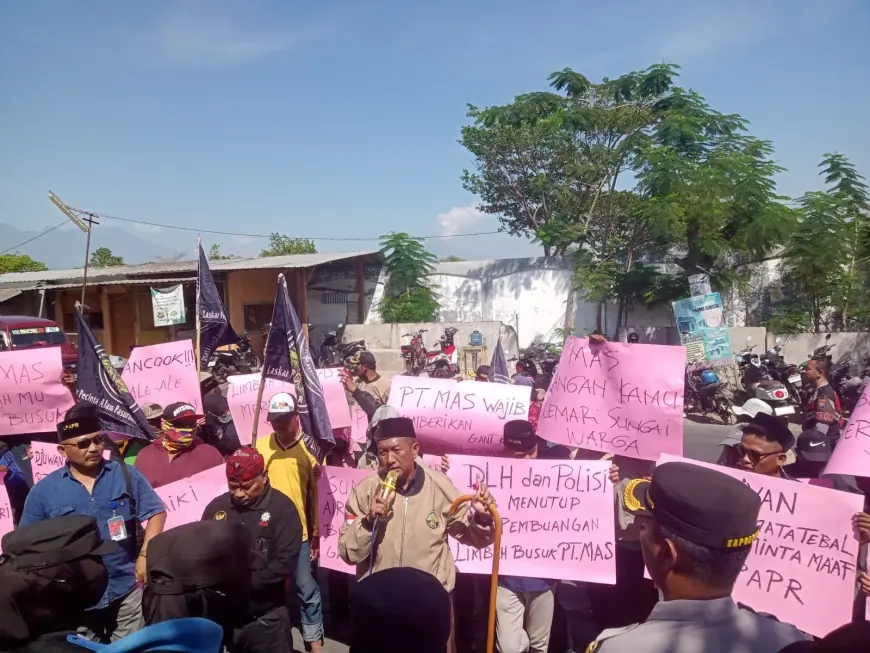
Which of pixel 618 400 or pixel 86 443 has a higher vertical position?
pixel 618 400

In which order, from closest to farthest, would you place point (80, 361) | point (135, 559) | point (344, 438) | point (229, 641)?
1. point (229, 641)
2. point (135, 559)
3. point (80, 361)
4. point (344, 438)

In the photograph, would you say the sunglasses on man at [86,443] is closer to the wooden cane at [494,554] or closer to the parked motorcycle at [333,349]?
the wooden cane at [494,554]

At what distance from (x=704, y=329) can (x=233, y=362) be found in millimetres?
11088

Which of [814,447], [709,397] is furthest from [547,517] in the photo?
[709,397]

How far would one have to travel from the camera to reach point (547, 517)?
3811mm

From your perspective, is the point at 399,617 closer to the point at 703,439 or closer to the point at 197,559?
the point at 197,559

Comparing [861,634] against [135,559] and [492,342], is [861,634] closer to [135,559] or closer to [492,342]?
[135,559]

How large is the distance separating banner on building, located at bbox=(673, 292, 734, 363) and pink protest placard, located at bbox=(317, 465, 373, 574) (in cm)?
1017

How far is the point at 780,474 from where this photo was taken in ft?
11.3

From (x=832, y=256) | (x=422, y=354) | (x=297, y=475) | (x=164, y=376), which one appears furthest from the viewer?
(x=422, y=354)

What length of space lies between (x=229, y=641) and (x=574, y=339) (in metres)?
2.60

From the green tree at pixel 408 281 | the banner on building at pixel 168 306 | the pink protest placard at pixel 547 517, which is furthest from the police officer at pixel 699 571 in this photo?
the green tree at pixel 408 281

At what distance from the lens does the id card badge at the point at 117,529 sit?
324 cm

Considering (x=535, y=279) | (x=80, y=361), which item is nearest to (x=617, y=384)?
(x=80, y=361)
